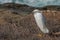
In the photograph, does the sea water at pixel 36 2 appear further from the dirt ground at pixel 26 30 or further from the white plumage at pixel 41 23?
the white plumage at pixel 41 23

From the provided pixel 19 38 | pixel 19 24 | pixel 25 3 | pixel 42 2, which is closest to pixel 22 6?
pixel 25 3

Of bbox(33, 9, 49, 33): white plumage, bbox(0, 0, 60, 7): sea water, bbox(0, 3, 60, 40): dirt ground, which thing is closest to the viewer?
bbox(0, 3, 60, 40): dirt ground

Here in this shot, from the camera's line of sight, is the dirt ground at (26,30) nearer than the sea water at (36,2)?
Yes

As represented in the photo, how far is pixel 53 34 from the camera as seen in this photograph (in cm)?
579

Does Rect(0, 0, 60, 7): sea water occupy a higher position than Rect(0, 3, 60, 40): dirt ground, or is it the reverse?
Rect(0, 3, 60, 40): dirt ground

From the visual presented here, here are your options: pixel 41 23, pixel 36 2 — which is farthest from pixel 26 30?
pixel 36 2

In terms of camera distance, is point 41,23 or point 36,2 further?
point 36,2

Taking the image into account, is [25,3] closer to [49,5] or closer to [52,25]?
[49,5]

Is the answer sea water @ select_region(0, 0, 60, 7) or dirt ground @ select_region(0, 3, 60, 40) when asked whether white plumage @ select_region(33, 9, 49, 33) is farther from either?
sea water @ select_region(0, 0, 60, 7)

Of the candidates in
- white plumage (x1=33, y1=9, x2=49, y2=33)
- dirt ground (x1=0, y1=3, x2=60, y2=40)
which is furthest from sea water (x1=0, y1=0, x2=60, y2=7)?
white plumage (x1=33, y1=9, x2=49, y2=33)

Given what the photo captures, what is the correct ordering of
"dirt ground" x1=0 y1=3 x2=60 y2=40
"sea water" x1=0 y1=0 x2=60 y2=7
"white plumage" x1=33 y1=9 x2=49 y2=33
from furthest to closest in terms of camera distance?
1. "sea water" x1=0 y1=0 x2=60 y2=7
2. "white plumage" x1=33 y1=9 x2=49 y2=33
3. "dirt ground" x1=0 y1=3 x2=60 y2=40

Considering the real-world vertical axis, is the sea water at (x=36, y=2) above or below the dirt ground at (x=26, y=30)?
below

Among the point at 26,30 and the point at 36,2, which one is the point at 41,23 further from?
the point at 36,2

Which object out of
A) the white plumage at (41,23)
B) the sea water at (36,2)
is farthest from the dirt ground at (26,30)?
the sea water at (36,2)
